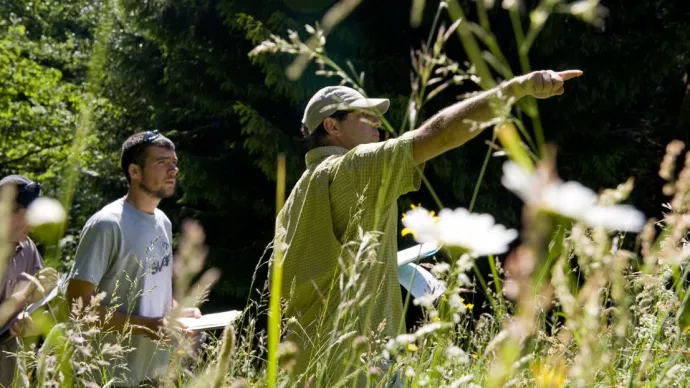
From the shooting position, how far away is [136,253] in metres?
2.95

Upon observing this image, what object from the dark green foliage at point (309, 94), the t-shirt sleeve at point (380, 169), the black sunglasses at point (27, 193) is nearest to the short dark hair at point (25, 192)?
the black sunglasses at point (27, 193)

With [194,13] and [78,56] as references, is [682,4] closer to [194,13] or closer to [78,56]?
[194,13]

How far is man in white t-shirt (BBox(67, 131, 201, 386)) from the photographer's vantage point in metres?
2.74

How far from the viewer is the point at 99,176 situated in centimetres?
1041

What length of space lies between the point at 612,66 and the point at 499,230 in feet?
25.3

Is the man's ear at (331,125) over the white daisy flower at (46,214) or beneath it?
beneath

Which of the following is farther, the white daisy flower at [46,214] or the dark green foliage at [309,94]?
the dark green foliage at [309,94]

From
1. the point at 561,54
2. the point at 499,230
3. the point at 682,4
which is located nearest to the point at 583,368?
the point at 499,230

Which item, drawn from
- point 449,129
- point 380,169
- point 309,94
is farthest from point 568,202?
point 309,94

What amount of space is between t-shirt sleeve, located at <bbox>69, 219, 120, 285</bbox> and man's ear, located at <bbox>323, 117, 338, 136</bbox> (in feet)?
2.85

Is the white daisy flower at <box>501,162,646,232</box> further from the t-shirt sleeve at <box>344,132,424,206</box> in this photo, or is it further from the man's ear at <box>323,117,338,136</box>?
the man's ear at <box>323,117,338,136</box>

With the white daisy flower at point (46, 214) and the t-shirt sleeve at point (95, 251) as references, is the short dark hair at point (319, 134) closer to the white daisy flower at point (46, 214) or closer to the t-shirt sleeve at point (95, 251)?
the t-shirt sleeve at point (95, 251)

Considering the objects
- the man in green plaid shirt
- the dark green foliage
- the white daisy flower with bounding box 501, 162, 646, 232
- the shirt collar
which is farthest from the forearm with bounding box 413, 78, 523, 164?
the dark green foliage

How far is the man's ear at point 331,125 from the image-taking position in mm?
2547
